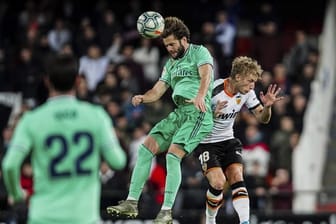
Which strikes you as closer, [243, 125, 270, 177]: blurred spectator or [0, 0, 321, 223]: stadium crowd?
[0, 0, 321, 223]: stadium crowd

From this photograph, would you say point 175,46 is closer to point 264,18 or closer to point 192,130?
point 192,130

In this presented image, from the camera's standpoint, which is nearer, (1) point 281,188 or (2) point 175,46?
(2) point 175,46

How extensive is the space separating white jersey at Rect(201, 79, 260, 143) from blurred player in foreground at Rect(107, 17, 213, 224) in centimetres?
23

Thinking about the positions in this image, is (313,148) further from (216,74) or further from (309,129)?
(216,74)

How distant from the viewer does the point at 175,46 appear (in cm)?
1373

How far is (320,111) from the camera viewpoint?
23094 millimetres

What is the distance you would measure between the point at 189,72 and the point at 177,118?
0.59 metres

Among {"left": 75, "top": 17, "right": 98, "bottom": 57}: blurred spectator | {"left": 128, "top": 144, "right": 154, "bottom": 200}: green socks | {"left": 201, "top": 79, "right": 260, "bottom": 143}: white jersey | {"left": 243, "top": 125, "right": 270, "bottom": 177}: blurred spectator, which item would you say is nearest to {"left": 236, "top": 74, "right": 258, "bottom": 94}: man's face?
{"left": 201, "top": 79, "right": 260, "bottom": 143}: white jersey

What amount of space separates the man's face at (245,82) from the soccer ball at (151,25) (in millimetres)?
1082

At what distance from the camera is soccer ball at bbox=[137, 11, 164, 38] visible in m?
13.6

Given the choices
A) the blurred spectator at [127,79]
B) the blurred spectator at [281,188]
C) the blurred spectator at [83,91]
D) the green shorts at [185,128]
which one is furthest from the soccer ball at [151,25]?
the blurred spectator at [127,79]

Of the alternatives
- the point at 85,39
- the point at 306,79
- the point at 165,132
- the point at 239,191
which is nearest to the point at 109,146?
the point at 165,132

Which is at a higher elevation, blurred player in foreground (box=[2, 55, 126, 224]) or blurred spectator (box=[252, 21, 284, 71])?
blurred spectator (box=[252, 21, 284, 71])

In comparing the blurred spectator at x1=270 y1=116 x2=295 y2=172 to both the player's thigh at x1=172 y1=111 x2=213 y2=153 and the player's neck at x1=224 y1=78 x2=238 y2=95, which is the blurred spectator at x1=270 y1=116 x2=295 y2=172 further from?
the player's thigh at x1=172 y1=111 x2=213 y2=153
